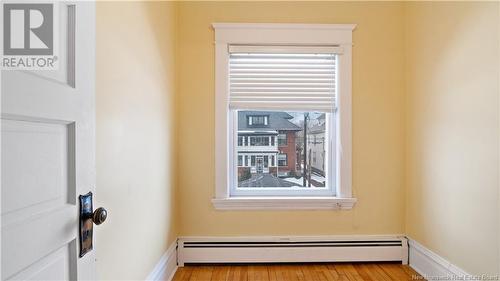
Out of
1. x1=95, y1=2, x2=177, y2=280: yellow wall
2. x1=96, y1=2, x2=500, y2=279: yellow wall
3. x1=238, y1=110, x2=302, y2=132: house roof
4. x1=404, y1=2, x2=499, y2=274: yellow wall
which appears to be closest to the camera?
x1=95, y1=2, x2=177, y2=280: yellow wall

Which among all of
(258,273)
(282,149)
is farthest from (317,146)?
(258,273)

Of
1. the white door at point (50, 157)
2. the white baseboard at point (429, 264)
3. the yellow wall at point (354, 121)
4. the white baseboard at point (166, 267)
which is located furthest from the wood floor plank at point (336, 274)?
the white door at point (50, 157)

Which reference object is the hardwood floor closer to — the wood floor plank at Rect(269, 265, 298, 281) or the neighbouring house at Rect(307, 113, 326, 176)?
the wood floor plank at Rect(269, 265, 298, 281)

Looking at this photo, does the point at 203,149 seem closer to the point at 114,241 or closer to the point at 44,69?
the point at 114,241

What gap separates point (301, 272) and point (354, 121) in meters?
1.29

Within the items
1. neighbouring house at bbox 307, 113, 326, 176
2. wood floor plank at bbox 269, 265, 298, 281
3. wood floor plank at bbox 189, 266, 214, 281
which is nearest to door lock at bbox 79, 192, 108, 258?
wood floor plank at bbox 189, 266, 214, 281

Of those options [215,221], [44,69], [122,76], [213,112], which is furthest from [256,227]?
[44,69]

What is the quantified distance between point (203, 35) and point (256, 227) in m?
1.64

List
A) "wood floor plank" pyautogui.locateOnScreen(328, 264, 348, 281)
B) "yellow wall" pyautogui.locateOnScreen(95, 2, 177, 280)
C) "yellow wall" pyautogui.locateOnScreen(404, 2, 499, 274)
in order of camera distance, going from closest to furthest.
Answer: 1. "yellow wall" pyautogui.locateOnScreen(95, 2, 177, 280)
2. "yellow wall" pyautogui.locateOnScreen(404, 2, 499, 274)
3. "wood floor plank" pyautogui.locateOnScreen(328, 264, 348, 281)

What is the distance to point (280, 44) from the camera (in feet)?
7.92

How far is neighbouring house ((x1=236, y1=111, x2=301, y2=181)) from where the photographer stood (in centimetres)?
254

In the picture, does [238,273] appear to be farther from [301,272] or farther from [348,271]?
[348,271]

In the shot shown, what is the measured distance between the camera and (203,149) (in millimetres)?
2426

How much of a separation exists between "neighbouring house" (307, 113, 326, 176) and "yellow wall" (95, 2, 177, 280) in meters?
1.19
